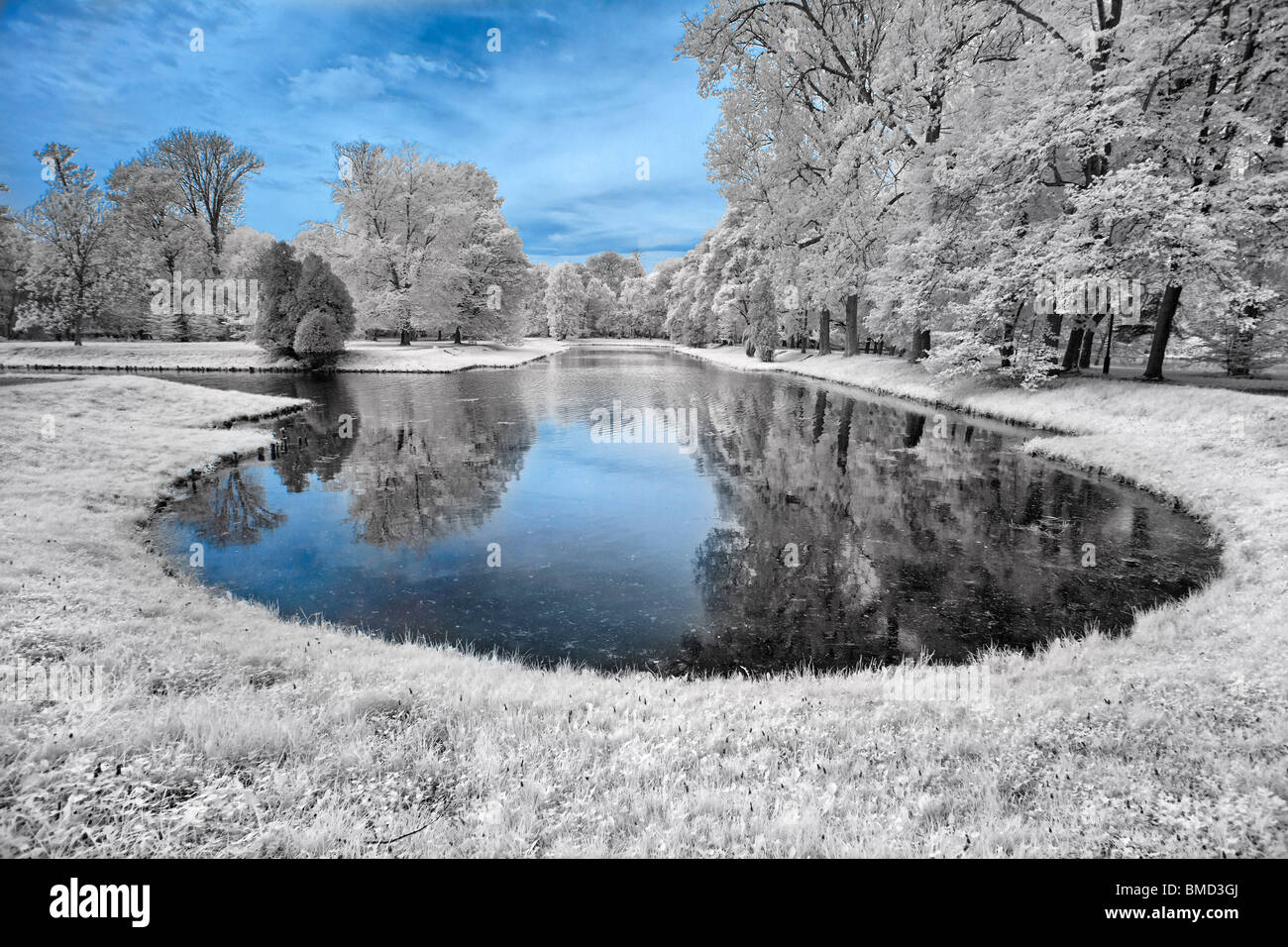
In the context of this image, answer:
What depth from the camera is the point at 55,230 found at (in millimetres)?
42594

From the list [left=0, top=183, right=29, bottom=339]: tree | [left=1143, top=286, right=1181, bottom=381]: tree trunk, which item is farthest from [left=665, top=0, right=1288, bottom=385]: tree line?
[left=0, top=183, right=29, bottom=339]: tree

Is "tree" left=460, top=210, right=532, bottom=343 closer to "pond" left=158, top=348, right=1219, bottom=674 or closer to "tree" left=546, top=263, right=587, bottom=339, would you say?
"tree" left=546, top=263, right=587, bottom=339

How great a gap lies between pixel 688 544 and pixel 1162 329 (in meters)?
22.8

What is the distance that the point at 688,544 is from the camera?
431 inches

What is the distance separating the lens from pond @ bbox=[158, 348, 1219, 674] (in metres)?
8.00

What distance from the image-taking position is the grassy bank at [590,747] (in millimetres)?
3455

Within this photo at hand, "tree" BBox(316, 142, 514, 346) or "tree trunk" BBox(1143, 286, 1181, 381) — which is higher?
"tree" BBox(316, 142, 514, 346)

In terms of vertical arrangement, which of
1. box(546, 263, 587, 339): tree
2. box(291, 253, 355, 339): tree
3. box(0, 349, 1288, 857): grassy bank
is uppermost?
box(546, 263, 587, 339): tree

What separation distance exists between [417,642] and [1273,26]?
29.3 meters

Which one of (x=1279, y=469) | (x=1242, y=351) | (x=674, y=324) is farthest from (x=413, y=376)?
(x=674, y=324)

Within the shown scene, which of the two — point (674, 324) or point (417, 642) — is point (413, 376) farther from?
point (674, 324)

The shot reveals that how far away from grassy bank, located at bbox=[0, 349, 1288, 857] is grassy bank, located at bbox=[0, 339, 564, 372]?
40683mm

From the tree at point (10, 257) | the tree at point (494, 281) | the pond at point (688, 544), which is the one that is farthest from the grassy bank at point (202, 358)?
the pond at point (688, 544)

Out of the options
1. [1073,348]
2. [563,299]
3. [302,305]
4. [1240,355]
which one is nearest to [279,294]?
[302,305]
